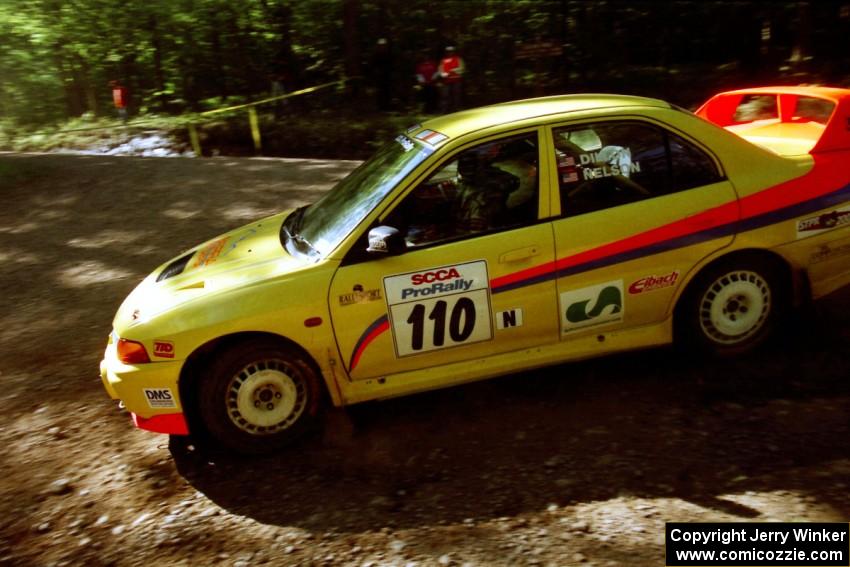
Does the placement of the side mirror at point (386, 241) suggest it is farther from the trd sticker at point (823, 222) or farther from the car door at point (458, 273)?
the trd sticker at point (823, 222)

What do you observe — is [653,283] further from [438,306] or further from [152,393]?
[152,393]

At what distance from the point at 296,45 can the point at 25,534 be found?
20.0m

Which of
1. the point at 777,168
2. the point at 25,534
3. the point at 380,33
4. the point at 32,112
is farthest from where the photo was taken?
the point at 32,112

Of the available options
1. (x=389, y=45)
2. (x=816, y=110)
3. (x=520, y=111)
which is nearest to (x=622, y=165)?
(x=520, y=111)

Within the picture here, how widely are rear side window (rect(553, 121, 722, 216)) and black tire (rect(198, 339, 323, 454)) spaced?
187cm

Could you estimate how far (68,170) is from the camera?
12680 mm

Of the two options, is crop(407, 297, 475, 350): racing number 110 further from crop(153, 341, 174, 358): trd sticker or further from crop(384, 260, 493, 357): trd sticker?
crop(153, 341, 174, 358): trd sticker

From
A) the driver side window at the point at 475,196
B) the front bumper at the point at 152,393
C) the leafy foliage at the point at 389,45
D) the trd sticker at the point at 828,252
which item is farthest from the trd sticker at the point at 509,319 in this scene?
the leafy foliage at the point at 389,45

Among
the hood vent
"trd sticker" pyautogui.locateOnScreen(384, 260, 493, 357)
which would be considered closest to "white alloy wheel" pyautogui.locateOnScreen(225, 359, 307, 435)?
"trd sticker" pyautogui.locateOnScreen(384, 260, 493, 357)

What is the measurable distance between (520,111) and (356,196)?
118cm

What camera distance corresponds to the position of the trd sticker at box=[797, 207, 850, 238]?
4699 millimetres

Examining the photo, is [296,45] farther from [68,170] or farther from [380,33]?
[68,170]

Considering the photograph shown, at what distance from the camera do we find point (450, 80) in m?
17.1

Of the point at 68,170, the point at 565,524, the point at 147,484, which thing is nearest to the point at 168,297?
the point at 147,484
